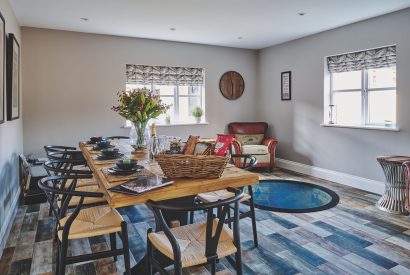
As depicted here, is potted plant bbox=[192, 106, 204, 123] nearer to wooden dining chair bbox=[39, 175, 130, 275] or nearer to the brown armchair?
the brown armchair

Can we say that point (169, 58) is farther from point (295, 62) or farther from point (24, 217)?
point (24, 217)

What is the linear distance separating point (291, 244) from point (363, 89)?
3153 mm

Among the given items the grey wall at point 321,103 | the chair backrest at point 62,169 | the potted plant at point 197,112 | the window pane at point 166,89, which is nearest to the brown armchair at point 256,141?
the grey wall at point 321,103

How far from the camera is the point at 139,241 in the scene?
112 inches

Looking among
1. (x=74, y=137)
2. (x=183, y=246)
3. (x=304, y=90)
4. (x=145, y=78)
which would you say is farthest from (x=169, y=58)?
(x=183, y=246)

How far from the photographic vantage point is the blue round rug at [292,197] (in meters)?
3.81

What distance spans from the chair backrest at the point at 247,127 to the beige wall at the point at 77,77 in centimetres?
97

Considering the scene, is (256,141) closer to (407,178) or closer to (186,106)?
(186,106)

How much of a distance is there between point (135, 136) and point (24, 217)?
1754 millimetres

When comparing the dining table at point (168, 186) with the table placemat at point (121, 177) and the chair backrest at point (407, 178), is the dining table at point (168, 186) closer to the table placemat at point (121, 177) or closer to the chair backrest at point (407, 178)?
the table placemat at point (121, 177)

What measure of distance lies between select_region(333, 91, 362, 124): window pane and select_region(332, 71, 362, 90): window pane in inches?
4.2

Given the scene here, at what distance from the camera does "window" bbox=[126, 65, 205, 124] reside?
5.68 meters

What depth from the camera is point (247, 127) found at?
21.1 feet

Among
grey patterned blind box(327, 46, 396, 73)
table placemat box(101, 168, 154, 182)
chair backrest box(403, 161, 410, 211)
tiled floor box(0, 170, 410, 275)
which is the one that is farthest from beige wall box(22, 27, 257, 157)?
chair backrest box(403, 161, 410, 211)
